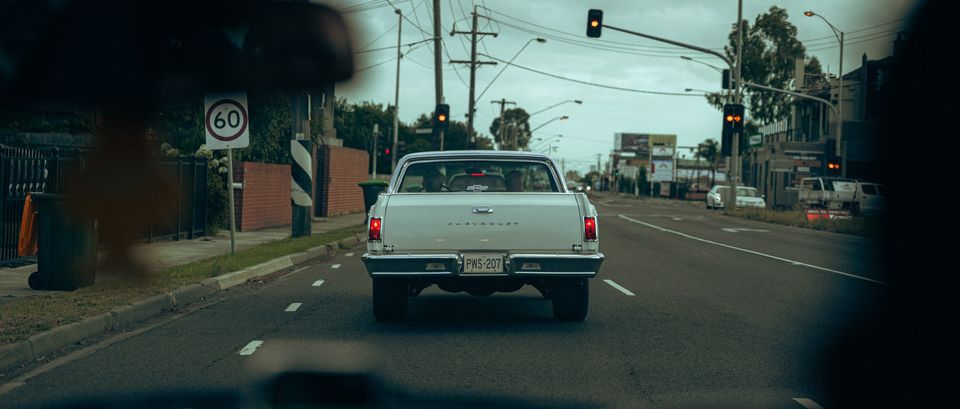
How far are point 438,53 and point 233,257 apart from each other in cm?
2093

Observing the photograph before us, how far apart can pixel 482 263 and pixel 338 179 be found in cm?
2479

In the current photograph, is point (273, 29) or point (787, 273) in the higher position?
point (273, 29)

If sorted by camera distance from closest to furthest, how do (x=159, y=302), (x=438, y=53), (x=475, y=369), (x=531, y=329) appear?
(x=475, y=369) → (x=531, y=329) → (x=159, y=302) → (x=438, y=53)

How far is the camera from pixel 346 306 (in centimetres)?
1052

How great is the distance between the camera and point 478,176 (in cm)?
997

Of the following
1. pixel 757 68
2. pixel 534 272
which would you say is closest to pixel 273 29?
pixel 534 272

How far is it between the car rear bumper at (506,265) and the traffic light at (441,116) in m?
27.1

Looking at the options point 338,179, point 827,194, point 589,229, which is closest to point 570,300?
point 589,229

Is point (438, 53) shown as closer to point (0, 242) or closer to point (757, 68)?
point (0, 242)

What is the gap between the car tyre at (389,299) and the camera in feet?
29.3

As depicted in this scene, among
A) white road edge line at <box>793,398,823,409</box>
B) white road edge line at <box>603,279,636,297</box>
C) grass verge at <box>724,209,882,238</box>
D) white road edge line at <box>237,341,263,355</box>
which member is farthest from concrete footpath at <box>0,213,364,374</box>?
grass verge at <box>724,209,882,238</box>

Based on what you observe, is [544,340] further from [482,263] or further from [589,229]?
[589,229]

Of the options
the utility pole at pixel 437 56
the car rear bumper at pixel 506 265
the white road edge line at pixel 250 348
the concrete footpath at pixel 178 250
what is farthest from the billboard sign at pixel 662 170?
the white road edge line at pixel 250 348

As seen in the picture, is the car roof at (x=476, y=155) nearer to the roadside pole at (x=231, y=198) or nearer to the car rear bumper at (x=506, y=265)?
the car rear bumper at (x=506, y=265)
